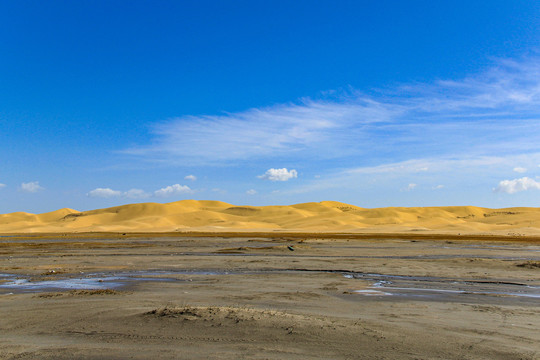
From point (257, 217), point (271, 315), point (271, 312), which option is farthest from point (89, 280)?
point (257, 217)

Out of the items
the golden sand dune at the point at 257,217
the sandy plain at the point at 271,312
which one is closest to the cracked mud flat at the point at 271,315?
the sandy plain at the point at 271,312

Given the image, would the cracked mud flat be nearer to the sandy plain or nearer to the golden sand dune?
the sandy plain

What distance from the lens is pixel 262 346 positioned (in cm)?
747

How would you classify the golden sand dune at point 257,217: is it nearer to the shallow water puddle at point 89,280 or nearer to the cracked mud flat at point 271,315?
the shallow water puddle at point 89,280

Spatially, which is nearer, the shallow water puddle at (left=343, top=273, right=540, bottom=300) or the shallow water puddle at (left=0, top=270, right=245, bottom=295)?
the shallow water puddle at (left=343, top=273, right=540, bottom=300)

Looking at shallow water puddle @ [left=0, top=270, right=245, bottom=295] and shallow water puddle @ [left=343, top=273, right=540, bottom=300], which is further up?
shallow water puddle @ [left=0, top=270, right=245, bottom=295]

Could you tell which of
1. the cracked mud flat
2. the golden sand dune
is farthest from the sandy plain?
the golden sand dune

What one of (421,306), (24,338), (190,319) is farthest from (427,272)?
(24,338)

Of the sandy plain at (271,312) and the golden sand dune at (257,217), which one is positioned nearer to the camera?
the sandy plain at (271,312)

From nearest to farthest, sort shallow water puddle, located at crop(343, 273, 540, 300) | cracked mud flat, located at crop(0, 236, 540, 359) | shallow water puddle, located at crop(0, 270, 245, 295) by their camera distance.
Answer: cracked mud flat, located at crop(0, 236, 540, 359) → shallow water puddle, located at crop(343, 273, 540, 300) → shallow water puddle, located at crop(0, 270, 245, 295)

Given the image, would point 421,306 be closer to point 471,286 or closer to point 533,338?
point 533,338

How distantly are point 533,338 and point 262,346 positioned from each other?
4.91 m

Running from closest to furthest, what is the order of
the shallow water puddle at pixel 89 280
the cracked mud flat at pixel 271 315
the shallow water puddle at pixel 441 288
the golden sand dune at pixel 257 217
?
the cracked mud flat at pixel 271 315, the shallow water puddle at pixel 441 288, the shallow water puddle at pixel 89 280, the golden sand dune at pixel 257 217

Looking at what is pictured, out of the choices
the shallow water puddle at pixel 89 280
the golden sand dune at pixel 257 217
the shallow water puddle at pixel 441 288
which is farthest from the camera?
the golden sand dune at pixel 257 217
